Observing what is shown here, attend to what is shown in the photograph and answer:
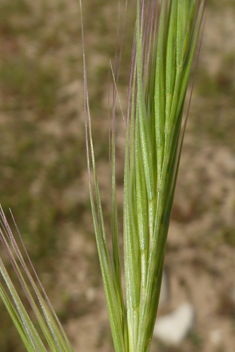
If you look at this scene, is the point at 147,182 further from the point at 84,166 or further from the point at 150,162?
the point at 84,166

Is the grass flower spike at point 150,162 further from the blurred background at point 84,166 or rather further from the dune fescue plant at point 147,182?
the blurred background at point 84,166

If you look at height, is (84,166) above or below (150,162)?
below

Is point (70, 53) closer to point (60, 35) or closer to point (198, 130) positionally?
point (60, 35)

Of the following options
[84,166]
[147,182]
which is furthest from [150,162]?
[84,166]

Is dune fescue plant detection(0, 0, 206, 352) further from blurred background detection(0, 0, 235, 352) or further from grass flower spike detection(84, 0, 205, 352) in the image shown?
blurred background detection(0, 0, 235, 352)

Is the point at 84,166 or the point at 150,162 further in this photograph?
the point at 84,166

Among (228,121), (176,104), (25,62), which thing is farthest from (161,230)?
(25,62)

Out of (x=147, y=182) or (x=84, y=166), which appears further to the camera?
(x=84, y=166)
